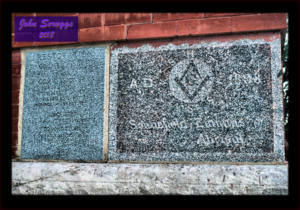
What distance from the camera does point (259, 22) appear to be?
282cm

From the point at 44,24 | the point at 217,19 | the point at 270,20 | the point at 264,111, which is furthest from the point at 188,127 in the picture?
the point at 44,24

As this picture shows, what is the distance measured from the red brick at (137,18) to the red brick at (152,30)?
0.06 m

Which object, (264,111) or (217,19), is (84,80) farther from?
(264,111)

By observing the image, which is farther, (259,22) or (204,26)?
(204,26)

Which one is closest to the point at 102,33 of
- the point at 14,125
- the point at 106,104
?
the point at 106,104

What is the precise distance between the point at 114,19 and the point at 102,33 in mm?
205

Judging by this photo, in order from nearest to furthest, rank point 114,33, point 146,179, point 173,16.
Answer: point 146,179
point 173,16
point 114,33

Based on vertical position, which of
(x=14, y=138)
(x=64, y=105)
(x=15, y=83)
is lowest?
(x=14, y=138)

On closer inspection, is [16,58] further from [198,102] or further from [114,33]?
[198,102]

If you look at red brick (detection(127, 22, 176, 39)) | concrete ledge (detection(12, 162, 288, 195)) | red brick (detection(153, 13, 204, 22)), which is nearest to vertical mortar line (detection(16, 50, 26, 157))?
concrete ledge (detection(12, 162, 288, 195))

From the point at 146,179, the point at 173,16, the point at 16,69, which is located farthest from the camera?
the point at 16,69

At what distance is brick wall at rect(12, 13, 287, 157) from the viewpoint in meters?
2.84

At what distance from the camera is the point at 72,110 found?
3156mm

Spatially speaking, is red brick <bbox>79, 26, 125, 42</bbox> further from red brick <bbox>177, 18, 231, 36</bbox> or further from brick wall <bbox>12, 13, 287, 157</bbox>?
red brick <bbox>177, 18, 231, 36</bbox>
